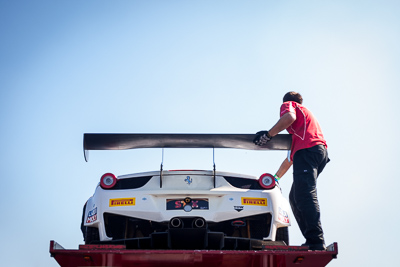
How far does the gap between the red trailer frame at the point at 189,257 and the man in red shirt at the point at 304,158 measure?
2.34 feet

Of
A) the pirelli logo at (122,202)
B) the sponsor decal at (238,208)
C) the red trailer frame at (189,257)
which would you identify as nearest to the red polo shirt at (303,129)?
the sponsor decal at (238,208)

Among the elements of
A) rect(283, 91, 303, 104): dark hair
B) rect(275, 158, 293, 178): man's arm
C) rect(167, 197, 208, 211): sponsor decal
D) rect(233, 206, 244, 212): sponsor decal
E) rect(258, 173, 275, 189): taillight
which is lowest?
rect(233, 206, 244, 212): sponsor decal

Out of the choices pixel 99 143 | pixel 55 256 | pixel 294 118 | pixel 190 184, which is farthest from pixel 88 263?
pixel 294 118

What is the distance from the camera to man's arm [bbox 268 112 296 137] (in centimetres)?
702

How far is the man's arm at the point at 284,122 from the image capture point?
7.02m

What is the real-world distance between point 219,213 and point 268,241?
1.95 ft

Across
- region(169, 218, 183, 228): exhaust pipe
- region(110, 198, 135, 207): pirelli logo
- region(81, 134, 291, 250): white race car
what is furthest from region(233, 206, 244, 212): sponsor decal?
region(110, 198, 135, 207): pirelli logo

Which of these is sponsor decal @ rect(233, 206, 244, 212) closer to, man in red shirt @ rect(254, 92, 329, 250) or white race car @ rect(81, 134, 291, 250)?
white race car @ rect(81, 134, 291, 250)

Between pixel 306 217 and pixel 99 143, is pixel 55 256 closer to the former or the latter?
pixel 99 143

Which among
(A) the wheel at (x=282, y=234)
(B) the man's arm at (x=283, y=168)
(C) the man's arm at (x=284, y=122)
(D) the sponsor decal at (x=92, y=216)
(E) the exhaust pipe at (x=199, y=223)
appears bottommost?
(A) the wheel at (x=282, y=234)

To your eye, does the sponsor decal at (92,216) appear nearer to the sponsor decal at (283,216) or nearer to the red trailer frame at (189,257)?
the red trailer frame at (189,257)

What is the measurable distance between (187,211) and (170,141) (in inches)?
46.4

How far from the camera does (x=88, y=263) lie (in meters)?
5.84

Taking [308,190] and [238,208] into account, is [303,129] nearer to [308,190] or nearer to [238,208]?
[308,190]
